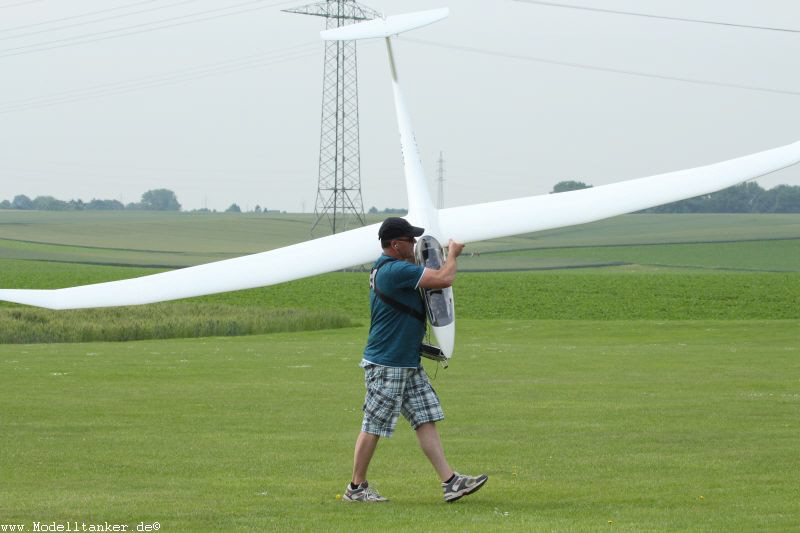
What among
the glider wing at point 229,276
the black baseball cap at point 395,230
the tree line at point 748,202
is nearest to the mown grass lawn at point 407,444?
the glider wing at point 229,276

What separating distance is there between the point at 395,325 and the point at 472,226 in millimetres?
1590

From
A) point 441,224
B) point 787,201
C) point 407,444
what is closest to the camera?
point 441,224

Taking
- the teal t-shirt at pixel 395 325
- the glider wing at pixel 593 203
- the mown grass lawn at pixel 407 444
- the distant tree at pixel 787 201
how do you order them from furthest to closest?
the distant tree at pixel 787 201 < the glider wing at pixel 593 203 < the teal t-shirt at pixel 395 325 < the mown grass lawn at pixel 407 444

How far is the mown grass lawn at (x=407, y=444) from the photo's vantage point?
26.4 feet

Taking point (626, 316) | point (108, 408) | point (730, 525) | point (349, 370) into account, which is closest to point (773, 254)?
point (626, 316)

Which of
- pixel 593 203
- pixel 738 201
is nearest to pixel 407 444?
pixel 593 203

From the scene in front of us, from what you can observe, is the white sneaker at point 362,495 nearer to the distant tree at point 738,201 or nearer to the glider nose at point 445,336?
the glider nose at point 445,336

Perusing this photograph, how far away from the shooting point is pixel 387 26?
11.5m

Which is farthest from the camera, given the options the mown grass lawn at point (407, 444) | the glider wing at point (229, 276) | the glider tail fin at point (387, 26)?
the glider tail fin at point (387, 26)

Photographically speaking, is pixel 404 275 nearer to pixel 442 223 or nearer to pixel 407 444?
pixel 442 223

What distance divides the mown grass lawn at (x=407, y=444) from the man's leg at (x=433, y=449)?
24 centimetres

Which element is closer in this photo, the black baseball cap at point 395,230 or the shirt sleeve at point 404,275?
the shirt sleeve at point 404,275

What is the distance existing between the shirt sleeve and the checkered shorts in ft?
2.00

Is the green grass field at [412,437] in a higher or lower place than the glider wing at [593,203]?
lower
